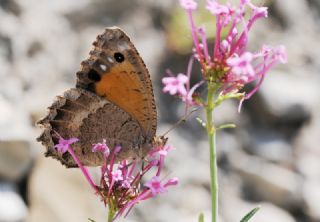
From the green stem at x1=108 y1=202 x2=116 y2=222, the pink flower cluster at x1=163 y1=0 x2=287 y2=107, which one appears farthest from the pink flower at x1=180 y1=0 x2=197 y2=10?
the green stem at x1=108 y1=202 x2=116 y2=222

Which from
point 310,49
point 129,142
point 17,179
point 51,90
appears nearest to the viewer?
point 129,142

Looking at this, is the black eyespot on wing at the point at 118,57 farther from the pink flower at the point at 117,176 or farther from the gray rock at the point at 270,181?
the gray rock at the point at 270,181

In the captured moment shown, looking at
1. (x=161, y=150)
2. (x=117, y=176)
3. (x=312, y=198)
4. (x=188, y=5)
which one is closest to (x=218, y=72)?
(x=188, y=5)

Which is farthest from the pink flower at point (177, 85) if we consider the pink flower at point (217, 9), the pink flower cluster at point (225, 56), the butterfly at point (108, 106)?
the butterfly at point (108, 106)

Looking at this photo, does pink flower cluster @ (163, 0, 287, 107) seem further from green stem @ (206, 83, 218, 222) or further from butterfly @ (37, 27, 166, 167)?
butterfly @ (37, 27, 166, 167)

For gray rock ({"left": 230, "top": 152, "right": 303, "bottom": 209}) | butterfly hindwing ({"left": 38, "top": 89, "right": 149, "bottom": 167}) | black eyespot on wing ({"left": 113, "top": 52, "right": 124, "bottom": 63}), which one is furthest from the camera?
gray rock ({"left": 230, "top": 152, "right": 303, "bottom": 209})

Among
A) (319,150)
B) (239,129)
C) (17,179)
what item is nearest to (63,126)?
(17,179)

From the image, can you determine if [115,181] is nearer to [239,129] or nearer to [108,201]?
[108,201]
